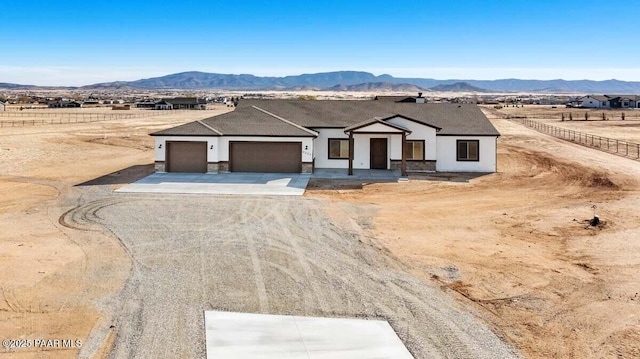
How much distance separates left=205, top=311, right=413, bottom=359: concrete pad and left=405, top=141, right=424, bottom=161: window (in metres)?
21.9

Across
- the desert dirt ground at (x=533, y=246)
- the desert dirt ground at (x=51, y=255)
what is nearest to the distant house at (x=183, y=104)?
the desert dirt ground at (x=51, y=255)

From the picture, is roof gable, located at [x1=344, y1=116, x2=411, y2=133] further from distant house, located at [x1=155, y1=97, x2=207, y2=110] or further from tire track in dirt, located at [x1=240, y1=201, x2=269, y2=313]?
distant house, located at [x1=155, y1=97, x2=207, y2=110]

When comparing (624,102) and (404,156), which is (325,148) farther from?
(624,102)

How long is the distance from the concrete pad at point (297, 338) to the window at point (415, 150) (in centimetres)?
2194

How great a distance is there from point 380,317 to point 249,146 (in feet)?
69.2

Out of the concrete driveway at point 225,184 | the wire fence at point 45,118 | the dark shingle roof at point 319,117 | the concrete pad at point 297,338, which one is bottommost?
the concrete pad at point 297,338

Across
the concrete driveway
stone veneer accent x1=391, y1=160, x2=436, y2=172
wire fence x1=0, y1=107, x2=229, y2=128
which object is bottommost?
the concrete driveway

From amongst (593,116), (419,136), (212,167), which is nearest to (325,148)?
(419,136)

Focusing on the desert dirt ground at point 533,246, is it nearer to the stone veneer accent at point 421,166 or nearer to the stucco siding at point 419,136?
the stone veneer accent at point 421,166

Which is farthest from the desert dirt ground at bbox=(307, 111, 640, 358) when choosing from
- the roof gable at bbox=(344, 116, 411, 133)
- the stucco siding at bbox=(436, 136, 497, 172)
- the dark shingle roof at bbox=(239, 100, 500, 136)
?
the dark shingle roof at bbox=(239, 100, 500, 136)

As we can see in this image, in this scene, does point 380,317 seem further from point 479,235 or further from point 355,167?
point 355,167

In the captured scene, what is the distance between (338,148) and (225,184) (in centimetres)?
862

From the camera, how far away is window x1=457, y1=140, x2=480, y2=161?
30984 mm

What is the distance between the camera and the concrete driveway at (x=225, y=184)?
24.2 meters
